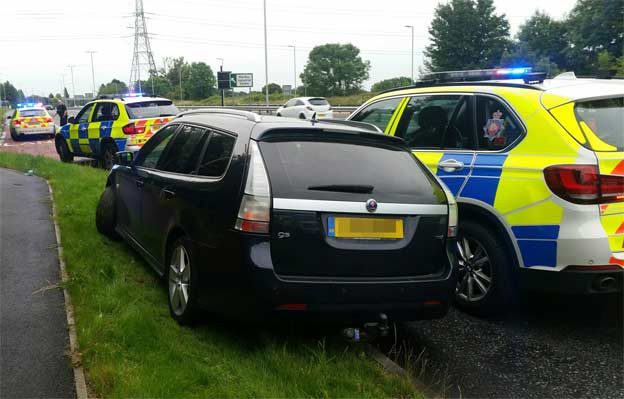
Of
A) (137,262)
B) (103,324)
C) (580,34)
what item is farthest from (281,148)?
(580,34)

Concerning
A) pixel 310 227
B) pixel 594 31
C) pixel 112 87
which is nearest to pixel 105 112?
pixel 310 227

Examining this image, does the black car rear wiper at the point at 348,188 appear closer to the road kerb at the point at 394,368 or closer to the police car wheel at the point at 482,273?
the road kerb at the point at 394,368

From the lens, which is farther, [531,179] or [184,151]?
[184,151]

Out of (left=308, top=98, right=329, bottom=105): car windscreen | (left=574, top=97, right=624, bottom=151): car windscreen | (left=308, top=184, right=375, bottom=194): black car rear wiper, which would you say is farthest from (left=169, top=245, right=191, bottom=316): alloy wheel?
(left=308, top=98, right=329, bottom=105): car windscreen

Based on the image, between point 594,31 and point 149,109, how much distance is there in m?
53.3

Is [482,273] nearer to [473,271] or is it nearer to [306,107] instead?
[473,271]

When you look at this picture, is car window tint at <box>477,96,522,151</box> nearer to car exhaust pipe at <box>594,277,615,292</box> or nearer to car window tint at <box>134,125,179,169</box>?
car exhaust pipe at <box>594,277,615,292</box>

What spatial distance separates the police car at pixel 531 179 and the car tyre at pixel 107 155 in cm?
877

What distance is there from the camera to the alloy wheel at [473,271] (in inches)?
172

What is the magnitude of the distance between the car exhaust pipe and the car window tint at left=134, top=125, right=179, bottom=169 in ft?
10.8

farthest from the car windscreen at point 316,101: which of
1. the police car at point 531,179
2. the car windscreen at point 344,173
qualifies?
the car windscreen at point 344,173

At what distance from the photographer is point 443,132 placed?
4938mm

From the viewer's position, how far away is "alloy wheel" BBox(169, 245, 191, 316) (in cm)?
387

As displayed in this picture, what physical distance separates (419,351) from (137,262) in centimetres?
280
